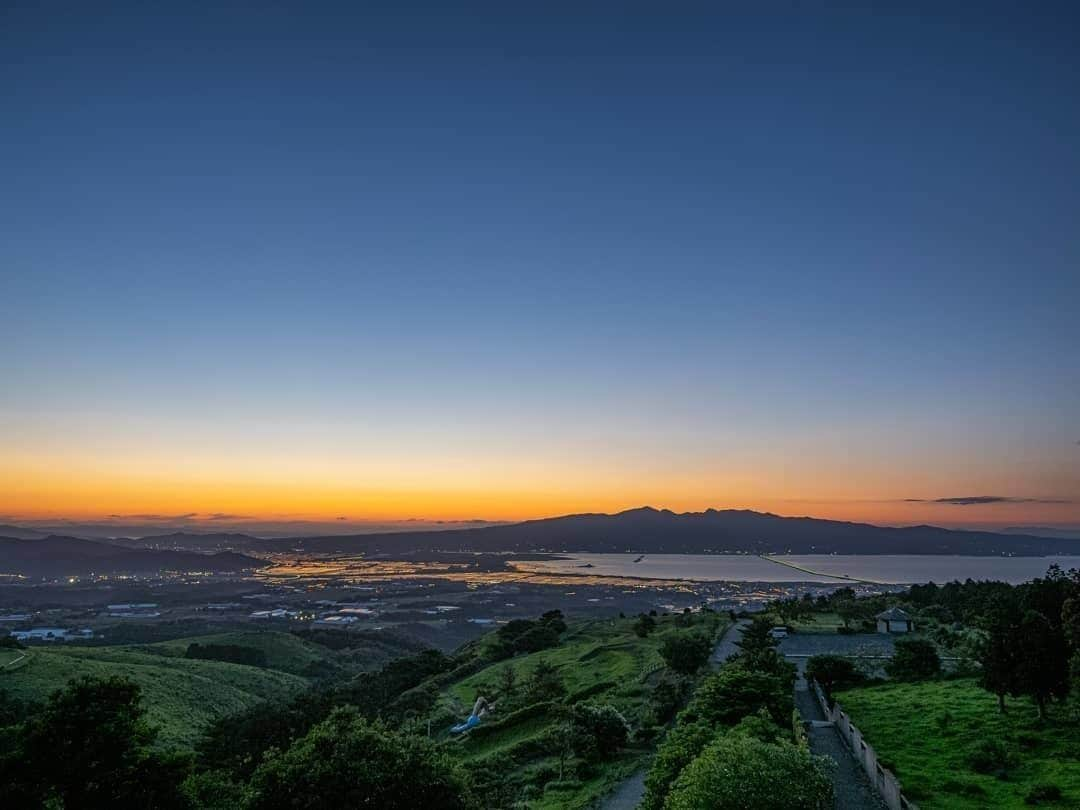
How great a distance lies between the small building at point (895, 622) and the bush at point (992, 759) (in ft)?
133

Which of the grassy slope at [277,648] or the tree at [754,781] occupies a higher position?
the tree at [754,781]

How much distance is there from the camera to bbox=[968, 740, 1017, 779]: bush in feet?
73.0

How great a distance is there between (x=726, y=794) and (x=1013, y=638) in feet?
68.5

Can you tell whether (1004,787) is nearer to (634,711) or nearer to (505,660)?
(634,711)

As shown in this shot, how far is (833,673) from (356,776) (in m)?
33.2

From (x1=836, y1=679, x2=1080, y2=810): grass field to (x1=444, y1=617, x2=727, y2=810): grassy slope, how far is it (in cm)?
1059

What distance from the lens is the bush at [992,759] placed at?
73.0ft

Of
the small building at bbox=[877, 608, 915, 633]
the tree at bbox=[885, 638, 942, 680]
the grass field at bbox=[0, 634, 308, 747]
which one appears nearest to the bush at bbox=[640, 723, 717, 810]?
the tree at bbox=[885, 638, 942, 680]

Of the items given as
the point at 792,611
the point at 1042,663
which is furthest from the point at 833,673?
the point at 792,611

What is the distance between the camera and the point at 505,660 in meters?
71.5

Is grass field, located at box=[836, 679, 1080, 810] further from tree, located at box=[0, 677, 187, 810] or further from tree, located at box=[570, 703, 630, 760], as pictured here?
tree, located at box=[0, 677, 187, 810]

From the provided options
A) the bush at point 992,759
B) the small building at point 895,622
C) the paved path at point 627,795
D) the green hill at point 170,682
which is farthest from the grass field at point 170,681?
the small building at point 895,622

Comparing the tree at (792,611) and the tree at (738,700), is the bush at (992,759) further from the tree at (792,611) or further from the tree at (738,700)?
the tree at (792,611)

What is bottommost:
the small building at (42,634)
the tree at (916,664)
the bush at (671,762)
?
the small building at (42,634)
